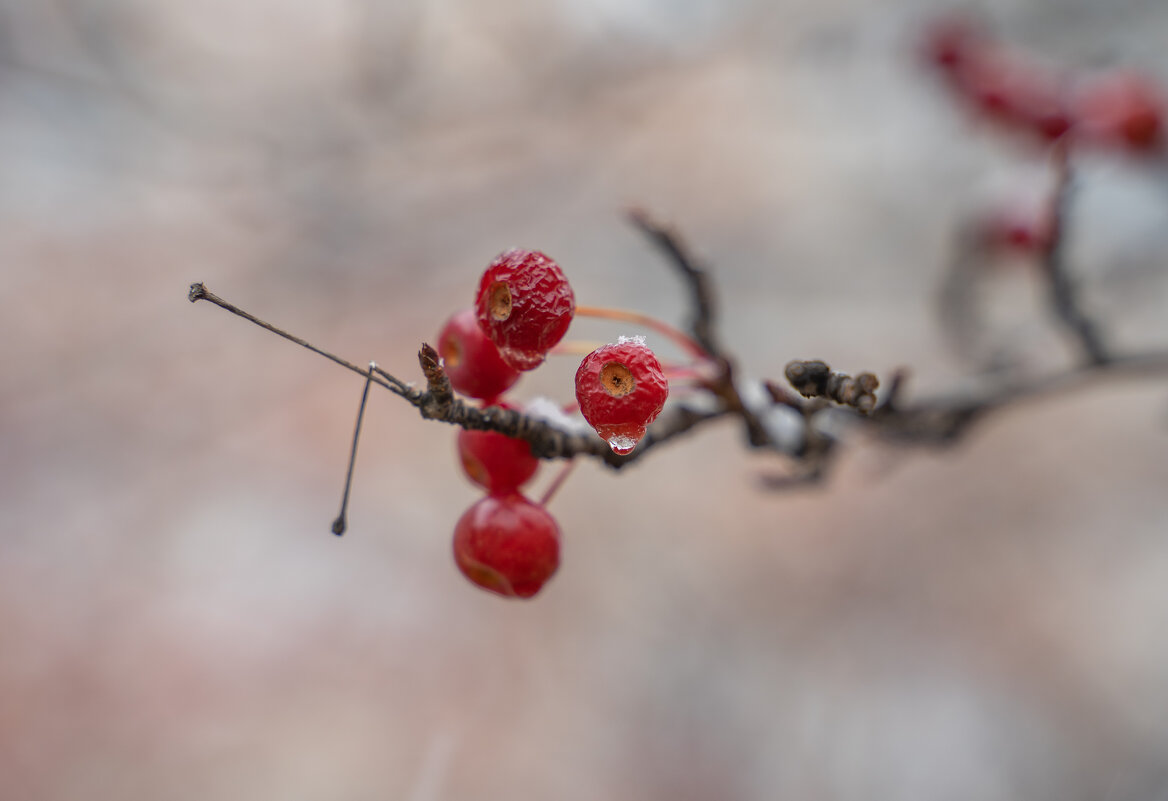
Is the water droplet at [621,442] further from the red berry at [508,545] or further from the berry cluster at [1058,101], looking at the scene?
the berry cluster at [1058,101]

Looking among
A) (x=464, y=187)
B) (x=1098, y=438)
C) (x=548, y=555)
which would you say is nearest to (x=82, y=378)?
(x=464, y=187)

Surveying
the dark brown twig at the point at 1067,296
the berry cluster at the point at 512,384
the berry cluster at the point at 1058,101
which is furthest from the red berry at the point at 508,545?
the berry cluster at the point at 1058,101

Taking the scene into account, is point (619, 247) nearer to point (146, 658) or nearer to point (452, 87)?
point (452, 87)

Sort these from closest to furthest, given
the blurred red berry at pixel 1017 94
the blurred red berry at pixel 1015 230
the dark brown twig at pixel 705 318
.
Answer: the dark brown twig at pixel 705 318
the blurred red berry at pixel 1017 94
the blurred red berry at pixel 1015 230

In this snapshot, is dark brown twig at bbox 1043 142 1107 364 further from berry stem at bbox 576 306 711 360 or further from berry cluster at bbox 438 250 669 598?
berry cluster at bbox 438 250 669 598

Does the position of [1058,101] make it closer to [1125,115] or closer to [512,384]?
[1125,115]

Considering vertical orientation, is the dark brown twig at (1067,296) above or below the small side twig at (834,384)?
above
